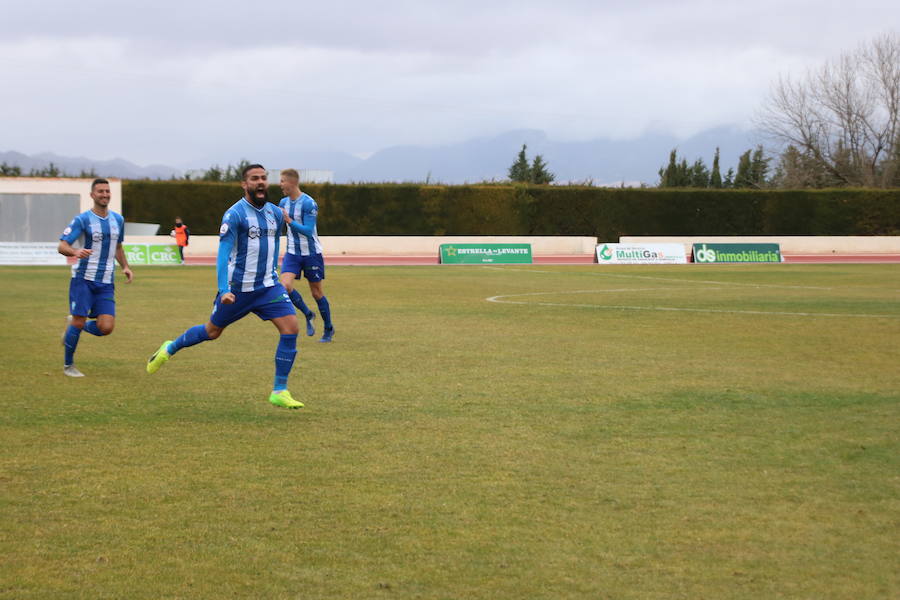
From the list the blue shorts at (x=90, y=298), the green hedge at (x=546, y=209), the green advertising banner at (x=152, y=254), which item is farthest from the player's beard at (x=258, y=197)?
the green hedge at (x=546, y=209)

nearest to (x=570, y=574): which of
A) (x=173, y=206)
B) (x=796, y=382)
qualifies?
(x=796, y=382)

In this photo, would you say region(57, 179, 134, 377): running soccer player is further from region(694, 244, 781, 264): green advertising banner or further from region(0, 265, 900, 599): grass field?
region(694, 244, 781, 264): green advertising banner

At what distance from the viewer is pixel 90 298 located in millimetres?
10844

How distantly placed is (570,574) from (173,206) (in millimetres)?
45508

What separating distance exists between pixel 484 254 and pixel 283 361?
32.6m

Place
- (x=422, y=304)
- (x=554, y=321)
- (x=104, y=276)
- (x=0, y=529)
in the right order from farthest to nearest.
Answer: (x=422, y=304) < (x=554, y=321) < (x=104, y=276) < (x=0, y=529)

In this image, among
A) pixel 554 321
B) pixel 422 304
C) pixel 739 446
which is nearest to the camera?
pixel 739 446

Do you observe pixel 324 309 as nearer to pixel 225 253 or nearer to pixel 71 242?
pixel 71 242

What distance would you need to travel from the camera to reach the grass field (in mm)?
4695

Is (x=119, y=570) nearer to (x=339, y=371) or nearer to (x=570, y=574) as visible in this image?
(x=570, y=574)

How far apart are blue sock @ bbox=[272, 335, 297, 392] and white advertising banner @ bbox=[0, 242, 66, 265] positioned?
30.3 meters

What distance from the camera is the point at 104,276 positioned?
10.9 meters

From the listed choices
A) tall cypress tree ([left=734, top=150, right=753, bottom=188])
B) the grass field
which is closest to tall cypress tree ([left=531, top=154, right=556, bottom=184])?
tall cypress tree ([left=734, top=150, right=753, bottom=188])

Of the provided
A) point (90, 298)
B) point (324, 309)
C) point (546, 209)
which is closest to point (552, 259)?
point (546, 209)
